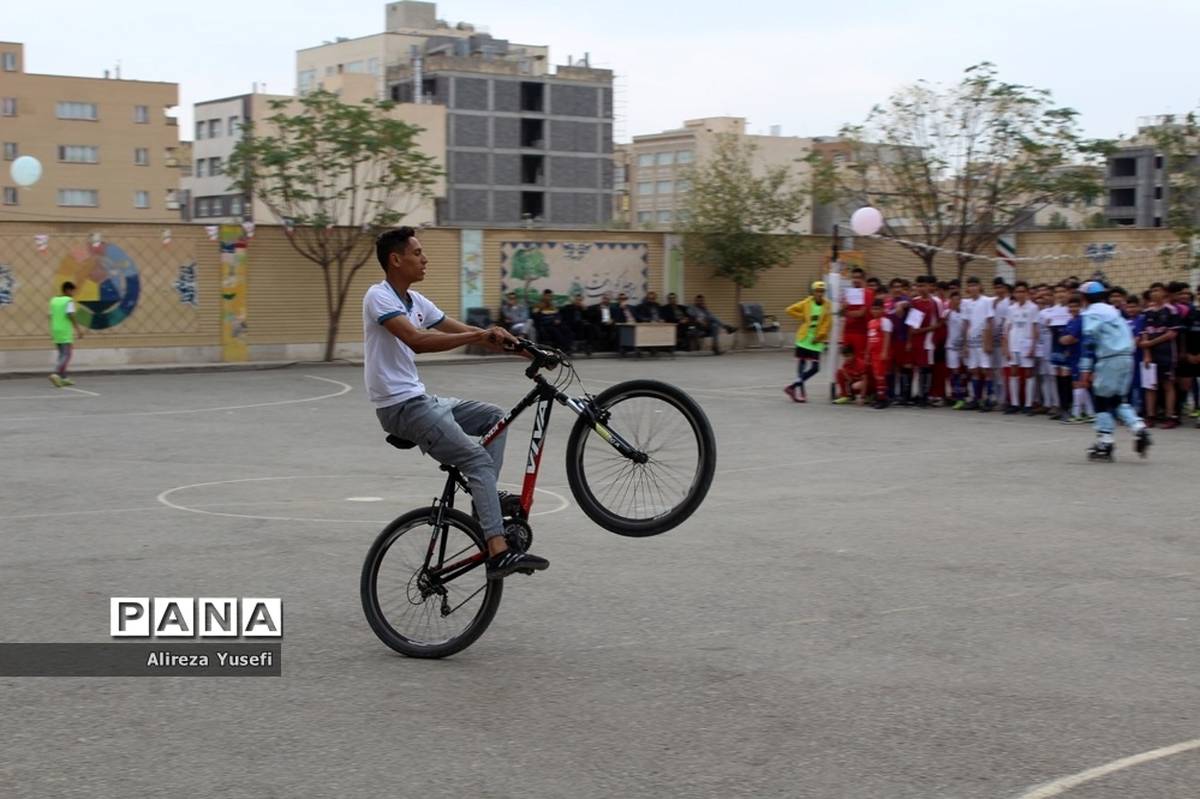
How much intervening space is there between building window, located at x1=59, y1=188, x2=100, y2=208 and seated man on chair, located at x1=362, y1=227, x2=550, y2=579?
3708 inches

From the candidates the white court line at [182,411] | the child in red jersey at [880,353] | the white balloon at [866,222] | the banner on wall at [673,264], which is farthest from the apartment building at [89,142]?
the child in red jersey at [880,353]

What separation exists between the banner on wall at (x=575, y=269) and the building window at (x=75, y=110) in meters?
67.9

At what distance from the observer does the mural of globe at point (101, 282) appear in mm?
31656

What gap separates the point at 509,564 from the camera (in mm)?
6891

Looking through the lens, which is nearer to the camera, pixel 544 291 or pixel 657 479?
pixel 657 479

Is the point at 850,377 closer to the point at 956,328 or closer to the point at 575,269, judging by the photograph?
the point at 956,328

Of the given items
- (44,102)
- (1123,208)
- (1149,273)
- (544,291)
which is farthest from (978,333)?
(1123,208)

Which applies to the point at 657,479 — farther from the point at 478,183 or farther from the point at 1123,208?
the point at 1123,208

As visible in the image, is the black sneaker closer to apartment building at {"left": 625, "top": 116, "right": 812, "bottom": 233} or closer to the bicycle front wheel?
the bicycle front wheel

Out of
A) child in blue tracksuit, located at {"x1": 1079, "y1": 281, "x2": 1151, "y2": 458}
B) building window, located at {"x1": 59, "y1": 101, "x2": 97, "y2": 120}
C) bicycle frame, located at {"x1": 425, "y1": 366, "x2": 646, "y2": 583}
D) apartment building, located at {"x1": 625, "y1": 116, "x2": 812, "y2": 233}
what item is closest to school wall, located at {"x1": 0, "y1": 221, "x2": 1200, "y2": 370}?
child in blue tracksuit, located at {"x1": 1079, "y1": 281, "x2": 1151, "y2": 458}

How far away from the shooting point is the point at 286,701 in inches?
243

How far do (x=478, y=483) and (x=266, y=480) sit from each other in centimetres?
744

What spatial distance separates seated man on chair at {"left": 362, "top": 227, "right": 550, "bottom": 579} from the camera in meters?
6.93

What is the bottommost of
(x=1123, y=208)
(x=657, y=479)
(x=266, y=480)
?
(x=266, y=480)
